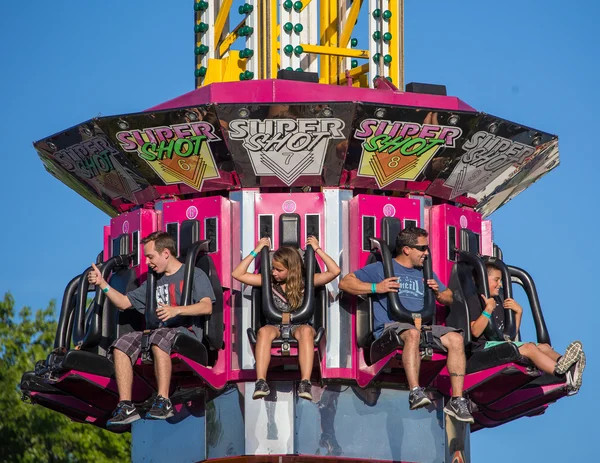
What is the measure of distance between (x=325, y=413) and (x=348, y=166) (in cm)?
342

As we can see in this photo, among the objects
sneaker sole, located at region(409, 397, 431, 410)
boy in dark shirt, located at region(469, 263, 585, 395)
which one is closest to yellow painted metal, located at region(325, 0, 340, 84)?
boy in dark shirt, located at region(469, 263, 585, 395)

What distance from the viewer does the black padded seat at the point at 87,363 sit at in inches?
945

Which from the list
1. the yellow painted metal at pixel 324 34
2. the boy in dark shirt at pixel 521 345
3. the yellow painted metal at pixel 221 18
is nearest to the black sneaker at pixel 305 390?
the boy in dark shirt at pixel 521 345

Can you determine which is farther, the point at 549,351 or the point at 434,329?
the point at 549,351

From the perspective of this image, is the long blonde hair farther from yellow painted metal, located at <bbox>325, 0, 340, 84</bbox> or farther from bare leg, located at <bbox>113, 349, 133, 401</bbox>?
yellow painted metal, located at <bbox>325, 0, 340, 84</bbox>

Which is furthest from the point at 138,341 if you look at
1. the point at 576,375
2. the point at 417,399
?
the point at 576,375

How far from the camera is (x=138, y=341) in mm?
23266

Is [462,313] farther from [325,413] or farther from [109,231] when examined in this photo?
[109,231]

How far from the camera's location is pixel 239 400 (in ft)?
79.1

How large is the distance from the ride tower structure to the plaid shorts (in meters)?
0.13

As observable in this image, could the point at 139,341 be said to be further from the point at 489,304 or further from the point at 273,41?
the point at 273,41

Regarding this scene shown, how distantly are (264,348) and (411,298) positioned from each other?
2.11 m

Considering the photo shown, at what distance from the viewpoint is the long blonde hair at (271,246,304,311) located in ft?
76.4

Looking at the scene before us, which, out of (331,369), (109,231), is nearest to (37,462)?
(109,231)
